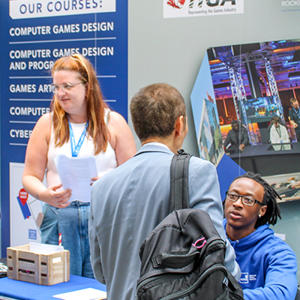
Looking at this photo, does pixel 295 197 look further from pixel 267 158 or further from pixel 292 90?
pixel 292 90

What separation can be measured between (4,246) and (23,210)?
1.40 feet

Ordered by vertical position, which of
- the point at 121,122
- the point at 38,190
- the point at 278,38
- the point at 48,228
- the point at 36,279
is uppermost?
the point at 278,38

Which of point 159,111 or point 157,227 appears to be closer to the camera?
point 157,227

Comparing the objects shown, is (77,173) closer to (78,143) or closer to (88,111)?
(78,143)

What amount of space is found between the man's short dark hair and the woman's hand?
118cm

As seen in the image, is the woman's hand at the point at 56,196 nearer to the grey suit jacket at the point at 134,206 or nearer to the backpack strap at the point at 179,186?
the grey suit jacket at the point at 134,206

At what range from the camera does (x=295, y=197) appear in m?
3.60

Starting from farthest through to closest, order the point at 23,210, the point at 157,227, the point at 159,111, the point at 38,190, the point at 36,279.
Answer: the point at 23,210
the point at 38,190
the point at 36,279
the point at 159,111
the point at 157,227

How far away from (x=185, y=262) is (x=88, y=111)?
173cm

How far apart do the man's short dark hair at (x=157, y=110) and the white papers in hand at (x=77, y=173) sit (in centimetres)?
106

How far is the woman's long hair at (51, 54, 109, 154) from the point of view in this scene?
2996 mm

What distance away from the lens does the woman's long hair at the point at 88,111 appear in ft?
9.83

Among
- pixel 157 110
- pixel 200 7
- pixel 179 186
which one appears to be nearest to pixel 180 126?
pixel 157 110

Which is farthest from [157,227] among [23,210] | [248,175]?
[23,210]
